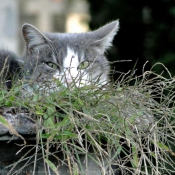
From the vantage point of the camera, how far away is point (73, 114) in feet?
5.89

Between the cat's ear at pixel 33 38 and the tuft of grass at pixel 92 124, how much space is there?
1246 mm

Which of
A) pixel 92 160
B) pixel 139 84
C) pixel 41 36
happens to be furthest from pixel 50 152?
pixel 41 36

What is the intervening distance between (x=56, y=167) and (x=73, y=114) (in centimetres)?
19

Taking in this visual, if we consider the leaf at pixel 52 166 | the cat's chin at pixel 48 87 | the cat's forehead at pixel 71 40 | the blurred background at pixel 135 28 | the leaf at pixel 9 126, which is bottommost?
the blurred background at pixel 135 28

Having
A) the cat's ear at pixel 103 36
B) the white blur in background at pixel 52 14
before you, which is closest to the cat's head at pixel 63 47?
the cat's ear at pixel 103 36

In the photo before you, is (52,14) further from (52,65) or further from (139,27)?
(52,65)

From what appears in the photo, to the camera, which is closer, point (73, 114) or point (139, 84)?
point (73, 114)

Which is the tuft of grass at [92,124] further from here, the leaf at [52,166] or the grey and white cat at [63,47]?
the grey and white cat at [63,47]

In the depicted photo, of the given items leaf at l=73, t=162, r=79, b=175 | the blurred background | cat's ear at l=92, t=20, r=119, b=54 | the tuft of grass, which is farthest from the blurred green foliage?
leaf at l=73, t=162, r=79, b=175

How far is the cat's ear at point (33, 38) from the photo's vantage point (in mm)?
3133

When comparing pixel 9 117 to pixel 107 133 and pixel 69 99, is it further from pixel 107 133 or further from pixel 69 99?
pixel 107 133

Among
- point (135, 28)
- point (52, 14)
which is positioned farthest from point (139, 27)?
point (52, 14)

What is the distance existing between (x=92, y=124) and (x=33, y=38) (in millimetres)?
1472

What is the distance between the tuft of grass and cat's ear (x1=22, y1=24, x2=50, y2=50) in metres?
1.25
